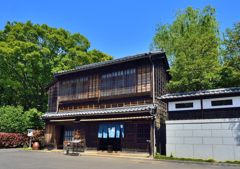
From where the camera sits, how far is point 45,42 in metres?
33.1

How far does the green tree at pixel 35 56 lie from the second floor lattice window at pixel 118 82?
34.0 feet

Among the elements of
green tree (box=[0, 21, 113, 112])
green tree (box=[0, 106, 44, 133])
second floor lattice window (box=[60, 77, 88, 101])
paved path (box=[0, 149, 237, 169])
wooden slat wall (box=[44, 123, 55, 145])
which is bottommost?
paved path (box=[0, 149, 237, 169])

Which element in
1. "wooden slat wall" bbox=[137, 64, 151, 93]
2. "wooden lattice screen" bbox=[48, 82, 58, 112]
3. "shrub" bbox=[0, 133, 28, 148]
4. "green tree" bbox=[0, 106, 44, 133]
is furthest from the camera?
"green tree" bbox=[0, 106, 44, 133]

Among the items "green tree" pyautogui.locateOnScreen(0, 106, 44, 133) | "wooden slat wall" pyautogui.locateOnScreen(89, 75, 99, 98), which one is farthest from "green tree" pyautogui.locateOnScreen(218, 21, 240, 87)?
"green tree" pyautogui.locateOnScreen(0, 106, 44, 133)

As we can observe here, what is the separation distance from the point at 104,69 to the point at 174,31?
57.2 feet

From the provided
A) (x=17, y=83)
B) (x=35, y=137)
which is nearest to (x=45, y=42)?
(x=17, y=83)

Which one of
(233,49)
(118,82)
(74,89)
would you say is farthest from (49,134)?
(233,49)

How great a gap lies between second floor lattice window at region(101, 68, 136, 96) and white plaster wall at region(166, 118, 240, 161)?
5.66 meters

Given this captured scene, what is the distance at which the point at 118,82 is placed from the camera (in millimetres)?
21922

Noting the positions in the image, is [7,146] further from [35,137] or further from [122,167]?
[122,167]

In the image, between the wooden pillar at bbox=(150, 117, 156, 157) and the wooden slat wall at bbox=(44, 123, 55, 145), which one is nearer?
the wooden pillar at bbox=(150, 117, 156, 157)

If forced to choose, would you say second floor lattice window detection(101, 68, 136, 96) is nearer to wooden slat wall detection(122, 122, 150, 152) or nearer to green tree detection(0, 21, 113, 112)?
wooden slat wall detection(122, 122, 150, 152)

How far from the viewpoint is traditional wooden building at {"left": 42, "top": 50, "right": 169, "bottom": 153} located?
19.0 metres

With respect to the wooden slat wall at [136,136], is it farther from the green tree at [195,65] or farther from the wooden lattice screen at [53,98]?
the wooden lattice screen at [53,98]
